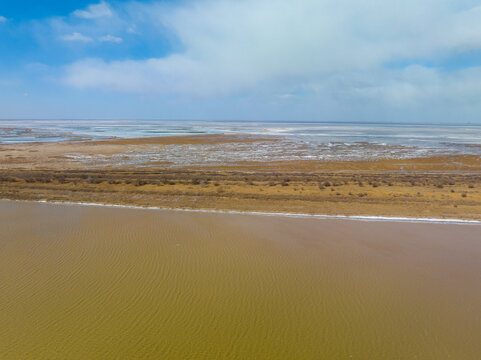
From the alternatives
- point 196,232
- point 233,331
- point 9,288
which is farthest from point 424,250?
point 9,288

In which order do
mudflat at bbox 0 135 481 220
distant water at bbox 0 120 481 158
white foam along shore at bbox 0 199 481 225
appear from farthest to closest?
distant water at bbox 0 120 481 158
mudflat at bbox 0 135 481 220
white foam along shore at bbox 0 199 481 225

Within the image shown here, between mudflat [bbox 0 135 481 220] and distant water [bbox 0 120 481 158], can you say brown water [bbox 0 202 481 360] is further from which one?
distant water [bbox 0 120 481 158]

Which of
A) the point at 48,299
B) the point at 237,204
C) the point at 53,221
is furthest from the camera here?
the point at 237,204

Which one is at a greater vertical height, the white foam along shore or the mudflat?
the mudflat

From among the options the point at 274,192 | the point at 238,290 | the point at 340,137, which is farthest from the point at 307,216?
the point at 340,137

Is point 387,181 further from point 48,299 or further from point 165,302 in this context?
point 48,299

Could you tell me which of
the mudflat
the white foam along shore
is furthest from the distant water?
the white foam along shore

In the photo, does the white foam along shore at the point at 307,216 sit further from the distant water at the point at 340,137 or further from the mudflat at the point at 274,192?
the distant water at the point at 340,137

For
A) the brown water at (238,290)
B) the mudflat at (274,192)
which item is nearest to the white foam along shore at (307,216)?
the mudflat at (274,192)

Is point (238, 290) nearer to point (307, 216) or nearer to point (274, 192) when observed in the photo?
point (307, 216)
